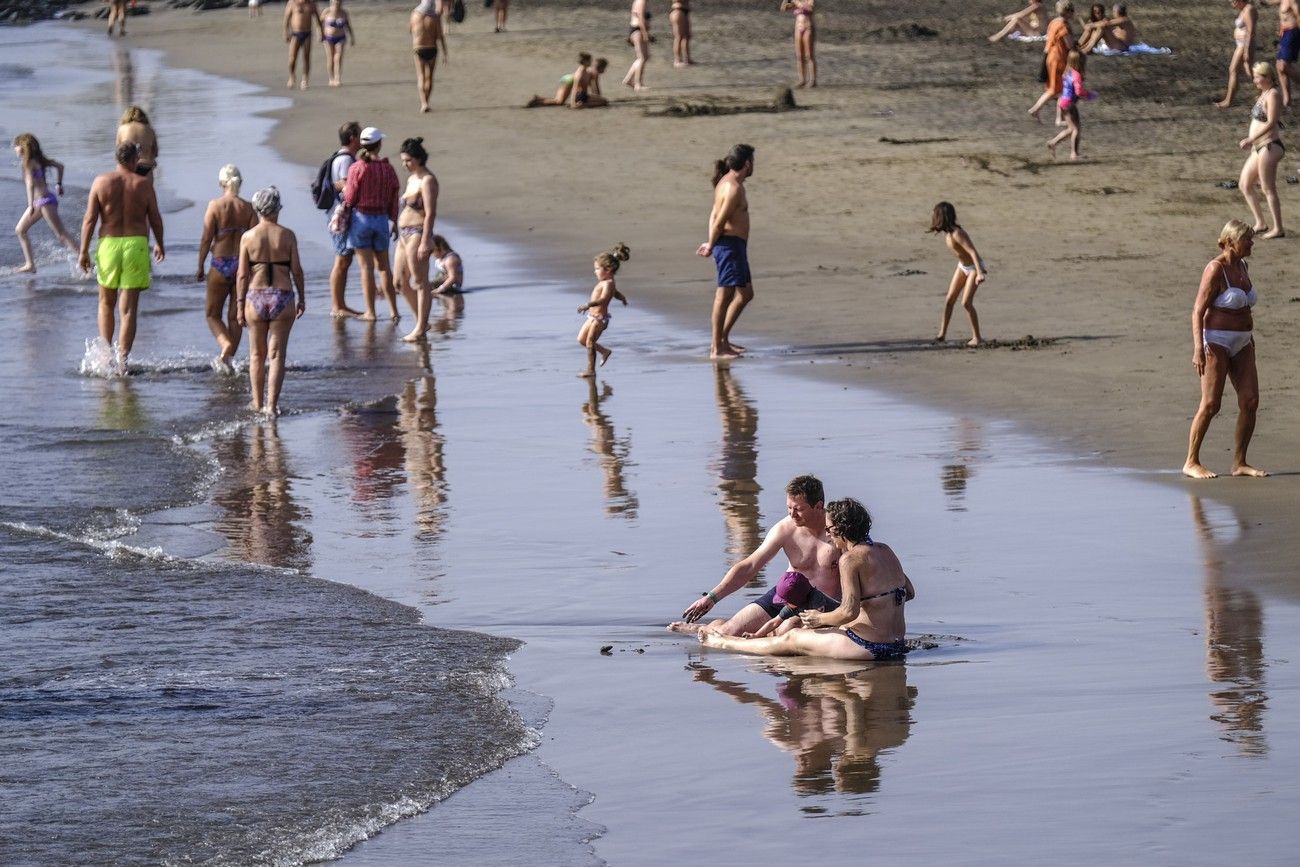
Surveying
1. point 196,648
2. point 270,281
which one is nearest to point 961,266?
point 270,281

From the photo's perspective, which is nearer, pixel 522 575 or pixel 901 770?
pixel 901 770

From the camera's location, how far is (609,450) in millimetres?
13695

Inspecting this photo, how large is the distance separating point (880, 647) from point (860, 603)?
196 mm

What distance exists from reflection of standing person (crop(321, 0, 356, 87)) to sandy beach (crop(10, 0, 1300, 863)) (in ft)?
22.4

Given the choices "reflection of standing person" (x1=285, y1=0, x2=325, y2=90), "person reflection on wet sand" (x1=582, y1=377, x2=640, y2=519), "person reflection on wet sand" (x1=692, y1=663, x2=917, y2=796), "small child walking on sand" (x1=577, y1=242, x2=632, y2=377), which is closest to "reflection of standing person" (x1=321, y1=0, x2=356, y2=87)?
"reflection of standing person" (x1=285, y1=0, x2=325, y2=90)

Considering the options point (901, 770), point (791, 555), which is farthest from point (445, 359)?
point (901, 770)

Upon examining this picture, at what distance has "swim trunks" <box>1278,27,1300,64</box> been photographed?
3000 centimetres

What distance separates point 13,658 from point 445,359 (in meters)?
7.96

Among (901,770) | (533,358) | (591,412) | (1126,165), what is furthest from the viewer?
(1126,165)

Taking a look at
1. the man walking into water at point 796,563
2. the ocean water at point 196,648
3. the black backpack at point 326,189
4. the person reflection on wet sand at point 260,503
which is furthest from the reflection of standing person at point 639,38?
the man walking into water at point 796,563

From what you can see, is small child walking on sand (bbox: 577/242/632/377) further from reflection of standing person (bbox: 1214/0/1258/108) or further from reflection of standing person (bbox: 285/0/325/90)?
reflection of standing person (bbox: 285/0/325/90)

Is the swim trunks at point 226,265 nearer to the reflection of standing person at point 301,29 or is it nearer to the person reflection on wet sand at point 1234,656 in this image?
the person reflection on wet sand at point 1234,656

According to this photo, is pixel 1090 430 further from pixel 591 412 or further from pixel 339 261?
pixel 339 261

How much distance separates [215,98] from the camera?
3969 cm
